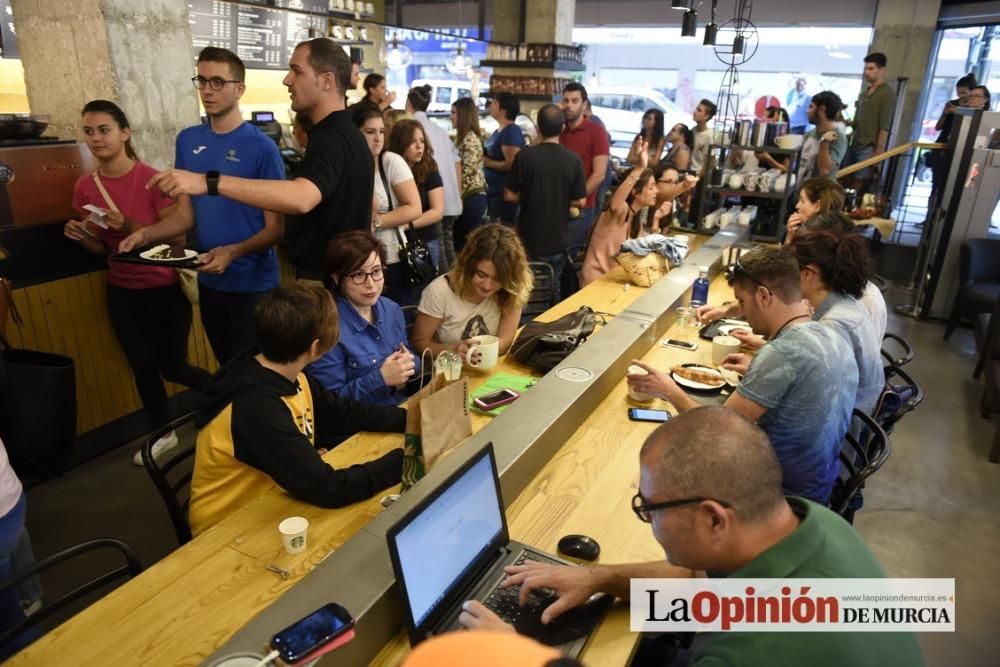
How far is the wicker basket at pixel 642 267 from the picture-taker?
4020mm

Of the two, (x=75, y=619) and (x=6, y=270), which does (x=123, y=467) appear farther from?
(x=75, y=619)

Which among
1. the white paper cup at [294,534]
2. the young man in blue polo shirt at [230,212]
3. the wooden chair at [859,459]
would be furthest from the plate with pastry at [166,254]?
the wooden chair at [859,459]

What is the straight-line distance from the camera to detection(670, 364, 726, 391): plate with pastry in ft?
8.66

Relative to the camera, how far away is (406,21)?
13.0 meters

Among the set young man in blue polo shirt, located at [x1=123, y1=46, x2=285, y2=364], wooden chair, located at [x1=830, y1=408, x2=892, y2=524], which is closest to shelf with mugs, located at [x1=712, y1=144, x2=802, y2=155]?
wooden chair, located at [x1=830, y1=408, x2=892, y2=524]

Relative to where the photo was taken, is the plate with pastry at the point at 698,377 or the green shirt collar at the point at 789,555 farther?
the plate with pastry at the point at 698,377

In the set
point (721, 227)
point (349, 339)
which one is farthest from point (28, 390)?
point (721, 227)

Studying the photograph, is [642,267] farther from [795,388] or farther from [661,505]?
[661,505]

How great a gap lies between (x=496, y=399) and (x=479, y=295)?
73 centimetres

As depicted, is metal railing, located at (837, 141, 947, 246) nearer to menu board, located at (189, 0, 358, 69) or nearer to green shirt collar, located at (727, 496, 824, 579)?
menu board, located at (189, 0, 358, 69)

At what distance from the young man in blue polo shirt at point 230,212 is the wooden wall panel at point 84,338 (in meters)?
0.53

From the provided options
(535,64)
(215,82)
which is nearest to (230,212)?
(215,82)

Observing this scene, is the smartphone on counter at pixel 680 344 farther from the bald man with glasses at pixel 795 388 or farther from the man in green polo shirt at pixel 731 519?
the man in green polo shirt at pixel 731 519

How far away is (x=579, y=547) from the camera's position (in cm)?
167
